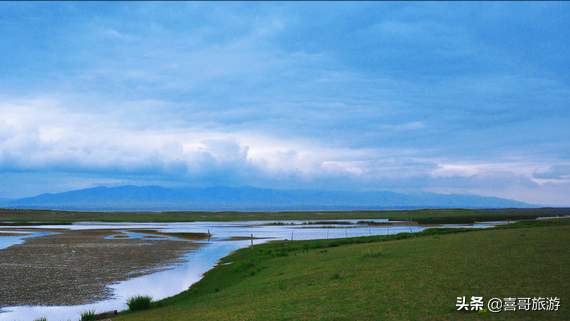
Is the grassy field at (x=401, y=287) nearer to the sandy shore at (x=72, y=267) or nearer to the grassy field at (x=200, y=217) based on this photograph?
the sandy shore at (x=72, y=267)

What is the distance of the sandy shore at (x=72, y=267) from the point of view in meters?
22.9

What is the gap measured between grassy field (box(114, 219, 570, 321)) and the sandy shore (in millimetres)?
6701

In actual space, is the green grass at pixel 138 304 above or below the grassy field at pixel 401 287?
below

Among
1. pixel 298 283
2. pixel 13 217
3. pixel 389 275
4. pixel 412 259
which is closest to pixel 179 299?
pixel 298 283

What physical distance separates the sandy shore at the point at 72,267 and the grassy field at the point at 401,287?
6.70 m

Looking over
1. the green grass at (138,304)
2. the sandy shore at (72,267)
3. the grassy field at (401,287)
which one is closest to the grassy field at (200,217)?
the sandy shore at (72,267)


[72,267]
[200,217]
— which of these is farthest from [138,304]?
[200,217]

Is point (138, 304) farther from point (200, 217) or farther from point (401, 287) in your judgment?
point (200, 217)

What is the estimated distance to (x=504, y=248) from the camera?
2247cm

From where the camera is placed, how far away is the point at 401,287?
50.2 ft

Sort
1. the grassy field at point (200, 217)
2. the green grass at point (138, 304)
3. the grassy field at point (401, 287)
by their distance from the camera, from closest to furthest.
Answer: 1. the grassy field at point (401, 287)
2. the green grass at point (138, 304)
3. the grassy field at point (200, 217)

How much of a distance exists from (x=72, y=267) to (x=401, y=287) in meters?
27.3

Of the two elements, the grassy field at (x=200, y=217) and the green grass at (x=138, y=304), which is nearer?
the green grass at (x=138, y=304)

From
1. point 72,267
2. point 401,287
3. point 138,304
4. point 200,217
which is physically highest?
point 401,287
